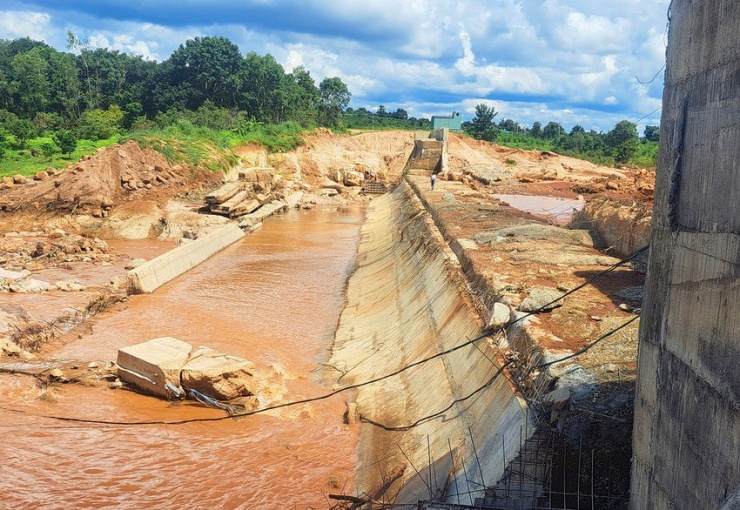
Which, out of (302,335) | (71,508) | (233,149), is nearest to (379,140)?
(233,149)

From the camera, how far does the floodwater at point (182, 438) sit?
27.5 ft

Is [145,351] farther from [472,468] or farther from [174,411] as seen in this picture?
[472,468]

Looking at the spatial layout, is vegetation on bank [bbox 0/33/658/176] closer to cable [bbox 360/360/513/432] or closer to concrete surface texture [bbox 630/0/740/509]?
cable [bbox 360/360/513/432]

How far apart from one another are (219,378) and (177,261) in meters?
11.4

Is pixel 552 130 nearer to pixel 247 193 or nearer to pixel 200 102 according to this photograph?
pixel 200 102

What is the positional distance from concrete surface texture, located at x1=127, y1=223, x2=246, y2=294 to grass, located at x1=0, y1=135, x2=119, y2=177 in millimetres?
11865

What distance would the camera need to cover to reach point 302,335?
1543 cm

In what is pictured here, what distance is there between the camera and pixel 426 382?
1048 centimetres

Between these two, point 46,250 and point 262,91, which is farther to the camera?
point 262,91

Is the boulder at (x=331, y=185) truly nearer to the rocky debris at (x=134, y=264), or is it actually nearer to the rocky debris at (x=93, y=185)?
the rocky debris at (x=93, y=185)

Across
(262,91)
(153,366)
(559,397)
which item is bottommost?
(153,366)

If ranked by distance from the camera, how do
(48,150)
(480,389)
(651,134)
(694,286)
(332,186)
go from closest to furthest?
(694,286)
(480,389)
(48,150)
(332,186)
(651,134)

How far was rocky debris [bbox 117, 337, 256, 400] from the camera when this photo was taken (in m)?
10.9

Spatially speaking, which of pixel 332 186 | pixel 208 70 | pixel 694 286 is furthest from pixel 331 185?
pixel 694 286
